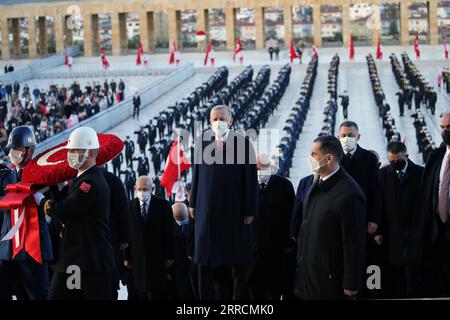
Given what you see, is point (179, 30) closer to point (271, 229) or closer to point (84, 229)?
point (271, 229)

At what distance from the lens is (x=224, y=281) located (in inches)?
290

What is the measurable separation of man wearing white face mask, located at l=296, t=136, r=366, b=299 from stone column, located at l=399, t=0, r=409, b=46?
168ft

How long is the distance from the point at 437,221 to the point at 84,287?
7.33ft

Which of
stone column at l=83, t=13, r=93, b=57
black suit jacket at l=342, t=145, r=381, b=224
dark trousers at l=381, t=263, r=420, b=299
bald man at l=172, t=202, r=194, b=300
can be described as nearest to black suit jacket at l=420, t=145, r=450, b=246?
black suit jacket at l=342, t=145, r=381, b=224

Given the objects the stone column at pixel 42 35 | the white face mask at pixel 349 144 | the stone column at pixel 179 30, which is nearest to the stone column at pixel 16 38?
the stone column at pixel 42 35

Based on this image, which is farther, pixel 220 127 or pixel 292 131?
pixel 292 131

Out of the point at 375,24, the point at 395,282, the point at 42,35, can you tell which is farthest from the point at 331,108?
the point at 42,35

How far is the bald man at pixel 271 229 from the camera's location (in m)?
7.64

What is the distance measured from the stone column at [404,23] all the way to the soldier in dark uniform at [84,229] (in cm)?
5121

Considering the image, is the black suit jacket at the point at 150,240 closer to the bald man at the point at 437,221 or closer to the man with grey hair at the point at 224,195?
the man with grey hair at the point at 224,195

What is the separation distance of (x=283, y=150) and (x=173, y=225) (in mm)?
13815

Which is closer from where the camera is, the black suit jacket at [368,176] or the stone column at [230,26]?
the black suit jacket at [368,176]

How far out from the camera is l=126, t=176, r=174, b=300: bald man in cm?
781
